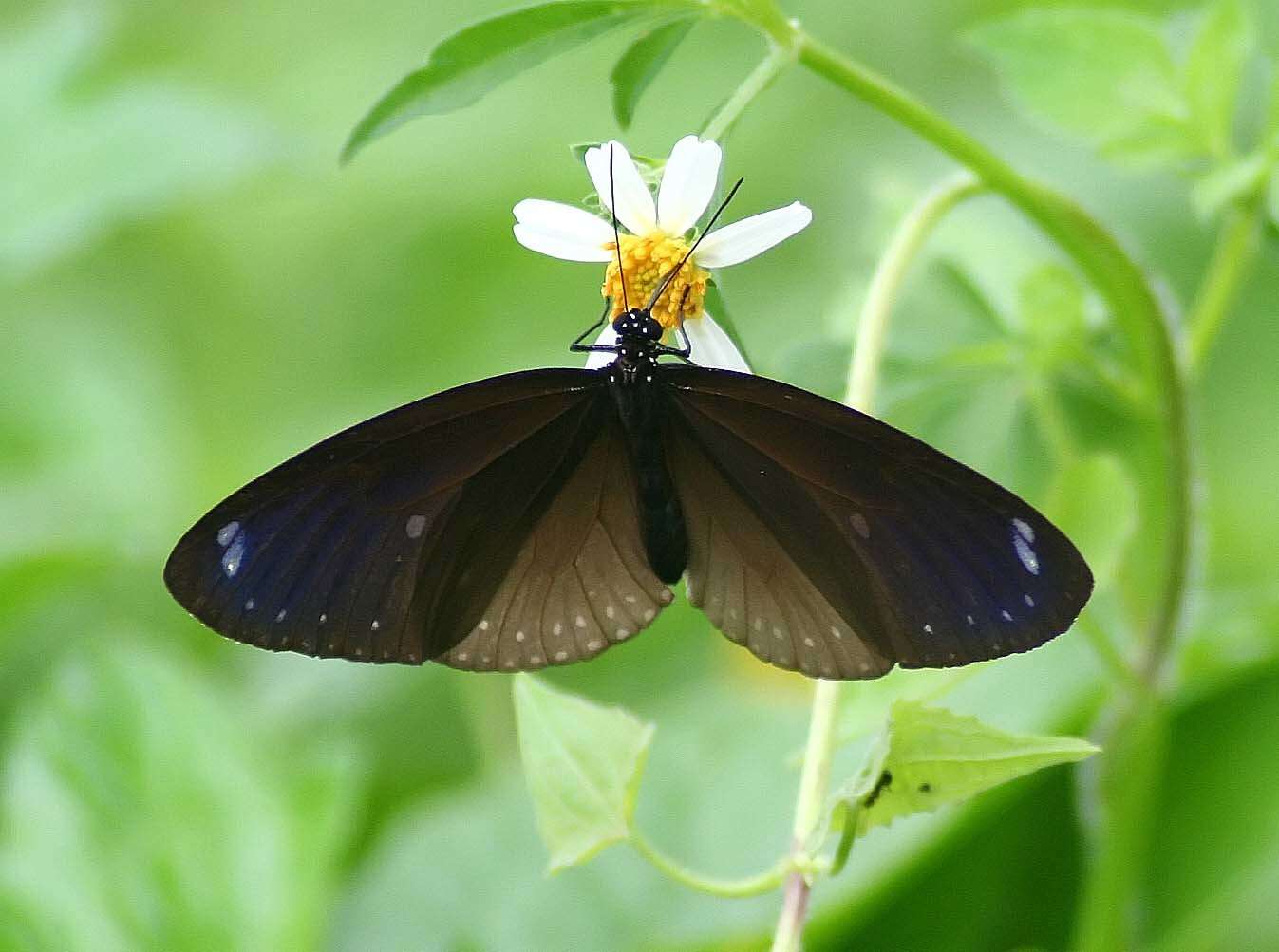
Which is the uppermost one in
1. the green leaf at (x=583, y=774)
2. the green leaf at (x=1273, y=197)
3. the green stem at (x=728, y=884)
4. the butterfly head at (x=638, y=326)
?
the green leaf at (x=1273, y=197)

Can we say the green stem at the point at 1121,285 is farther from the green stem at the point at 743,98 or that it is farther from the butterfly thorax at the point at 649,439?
the butterfly thorax at the point at 649,439

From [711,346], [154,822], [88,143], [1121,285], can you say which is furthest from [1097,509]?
[88,143]

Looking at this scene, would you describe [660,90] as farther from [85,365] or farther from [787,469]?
[787,469]

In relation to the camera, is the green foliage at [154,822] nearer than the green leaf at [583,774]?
No

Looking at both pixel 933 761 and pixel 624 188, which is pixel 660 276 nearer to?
pixel 624 188

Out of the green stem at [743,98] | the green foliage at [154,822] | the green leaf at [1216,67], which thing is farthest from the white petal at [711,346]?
the green foliage at [154,822]

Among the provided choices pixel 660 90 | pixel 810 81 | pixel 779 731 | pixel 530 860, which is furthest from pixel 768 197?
pixel 530 860
